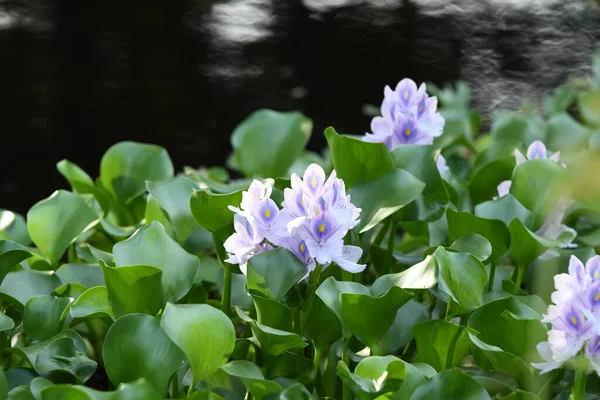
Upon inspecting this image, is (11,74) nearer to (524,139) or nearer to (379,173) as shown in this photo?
(524,139)

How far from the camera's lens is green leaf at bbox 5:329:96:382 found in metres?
1.07

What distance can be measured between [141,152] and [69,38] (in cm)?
202

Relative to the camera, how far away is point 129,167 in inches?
67.4

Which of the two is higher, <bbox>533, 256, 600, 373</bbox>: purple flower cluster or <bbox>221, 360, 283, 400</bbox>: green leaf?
<bbox>533, 256, 600, 373</bbox>: purple flower cluster

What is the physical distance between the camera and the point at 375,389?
0.95 metres

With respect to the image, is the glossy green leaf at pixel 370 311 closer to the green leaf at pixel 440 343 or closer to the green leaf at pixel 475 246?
the green leaf at pixel 440 343

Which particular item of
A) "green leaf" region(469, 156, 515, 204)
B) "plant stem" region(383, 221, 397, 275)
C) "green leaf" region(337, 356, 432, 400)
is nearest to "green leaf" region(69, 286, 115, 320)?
"green leaf" region(337, 356, 432, 400)

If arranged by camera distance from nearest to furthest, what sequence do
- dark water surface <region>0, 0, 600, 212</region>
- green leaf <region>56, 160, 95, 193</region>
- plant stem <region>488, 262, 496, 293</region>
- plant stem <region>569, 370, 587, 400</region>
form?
plant stem <region>569, 370, 587, 400</region>, plant stem <region>488, 262, 496, 293</region>, green leaf <region>56, 160, 95, 193</region>, dark water surface <region>0, 0, 600, 212</region>

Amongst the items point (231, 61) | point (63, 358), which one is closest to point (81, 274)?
point (63, 358)

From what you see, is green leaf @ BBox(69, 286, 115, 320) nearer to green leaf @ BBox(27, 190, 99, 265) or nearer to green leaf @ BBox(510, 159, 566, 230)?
green leaf @ BBox(27, 190, 99, 265)

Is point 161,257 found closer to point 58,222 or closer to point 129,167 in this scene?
point 58,222

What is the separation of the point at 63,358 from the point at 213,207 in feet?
0.88

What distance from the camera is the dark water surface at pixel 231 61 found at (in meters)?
3.30

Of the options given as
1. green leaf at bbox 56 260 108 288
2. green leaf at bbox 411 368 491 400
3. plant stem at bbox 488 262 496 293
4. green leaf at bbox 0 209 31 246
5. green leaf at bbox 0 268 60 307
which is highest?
green leaf at bbox 411 368 491 400
